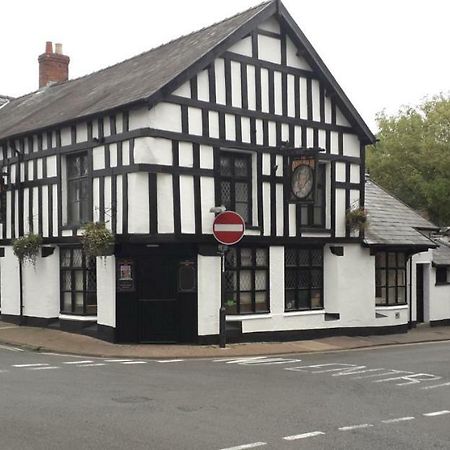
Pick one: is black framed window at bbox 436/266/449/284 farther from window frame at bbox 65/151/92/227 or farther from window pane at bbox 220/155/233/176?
window frame at bbox 65/151/92/227

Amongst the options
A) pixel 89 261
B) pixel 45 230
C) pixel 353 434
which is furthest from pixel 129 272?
pixel 353 434

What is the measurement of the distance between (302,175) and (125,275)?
5240mm

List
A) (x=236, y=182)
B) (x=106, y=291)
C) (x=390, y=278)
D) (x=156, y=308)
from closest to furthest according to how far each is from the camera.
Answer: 1. (x=156, y=308)
2. (x=106, y=291)
3. (x=236, y=182)
4. (x=390, y=278)

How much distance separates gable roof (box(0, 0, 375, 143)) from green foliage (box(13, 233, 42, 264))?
3.00 meters

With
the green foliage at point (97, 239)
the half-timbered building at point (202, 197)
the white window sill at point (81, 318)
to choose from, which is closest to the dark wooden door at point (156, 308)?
the half-timbered building at point (202, 197)

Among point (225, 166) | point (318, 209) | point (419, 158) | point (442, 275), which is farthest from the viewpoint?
point (419, 158)

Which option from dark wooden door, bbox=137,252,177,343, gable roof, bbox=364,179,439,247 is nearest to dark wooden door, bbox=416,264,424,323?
gable roof, bbox=364,179,439,247

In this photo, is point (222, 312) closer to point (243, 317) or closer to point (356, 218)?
point (243, 317)

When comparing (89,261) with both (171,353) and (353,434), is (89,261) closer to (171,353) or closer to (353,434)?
(171,353)

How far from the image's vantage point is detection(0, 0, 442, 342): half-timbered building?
16078 millimetres

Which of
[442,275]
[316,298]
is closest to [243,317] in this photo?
[316,298]

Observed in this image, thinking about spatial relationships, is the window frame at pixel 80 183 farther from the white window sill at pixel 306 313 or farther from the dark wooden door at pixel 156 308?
the white window sill at pixel 306 313

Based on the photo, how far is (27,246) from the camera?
1838 centimetres

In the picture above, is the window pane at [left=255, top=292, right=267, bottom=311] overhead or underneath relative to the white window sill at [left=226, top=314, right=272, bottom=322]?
overhead
